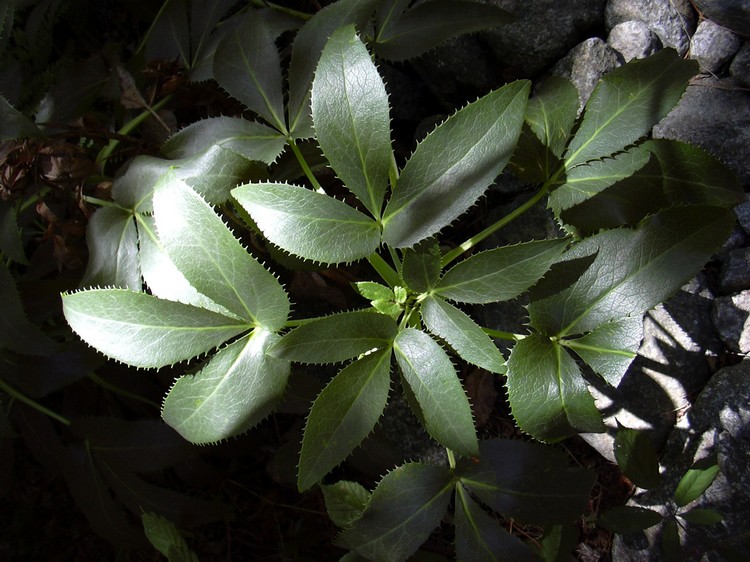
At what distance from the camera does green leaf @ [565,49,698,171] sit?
1034 mm

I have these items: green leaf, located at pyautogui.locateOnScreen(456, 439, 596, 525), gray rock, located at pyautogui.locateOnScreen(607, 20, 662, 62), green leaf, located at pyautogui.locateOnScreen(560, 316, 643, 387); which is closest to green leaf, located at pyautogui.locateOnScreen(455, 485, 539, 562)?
green leaf, located at pyautogui.locateOnScreen(456, 439, 596, 525)

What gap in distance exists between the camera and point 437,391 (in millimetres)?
938

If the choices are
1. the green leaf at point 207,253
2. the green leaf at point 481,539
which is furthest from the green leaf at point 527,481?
the green leaf at point 207,253

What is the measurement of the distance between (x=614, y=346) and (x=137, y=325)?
2.43 feet

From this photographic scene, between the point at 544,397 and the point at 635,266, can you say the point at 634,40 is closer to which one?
the point at 635,266

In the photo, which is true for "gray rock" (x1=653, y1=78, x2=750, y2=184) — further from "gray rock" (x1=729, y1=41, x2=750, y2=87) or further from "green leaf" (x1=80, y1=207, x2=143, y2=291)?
"green leaf" (x1=80, y1=207, x2=143, y2=291)

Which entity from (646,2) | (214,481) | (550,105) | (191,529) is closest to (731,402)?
(550,105)

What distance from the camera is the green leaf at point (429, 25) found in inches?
47.4

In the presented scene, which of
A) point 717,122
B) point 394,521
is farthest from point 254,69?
point 717,122

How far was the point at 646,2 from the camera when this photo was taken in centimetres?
136

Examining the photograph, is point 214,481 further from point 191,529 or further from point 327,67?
point 327,67

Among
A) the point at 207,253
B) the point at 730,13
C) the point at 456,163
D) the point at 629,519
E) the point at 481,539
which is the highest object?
the point at 730,13

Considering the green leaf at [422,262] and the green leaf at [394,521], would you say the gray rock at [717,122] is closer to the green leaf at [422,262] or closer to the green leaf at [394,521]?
the green leaf at [422,262]

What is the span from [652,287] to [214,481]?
1.10m
